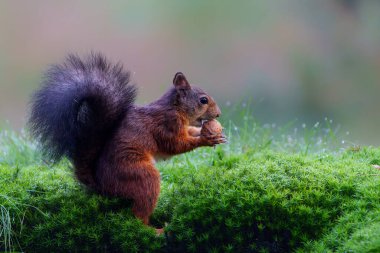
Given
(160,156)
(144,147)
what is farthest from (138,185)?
(160,156)

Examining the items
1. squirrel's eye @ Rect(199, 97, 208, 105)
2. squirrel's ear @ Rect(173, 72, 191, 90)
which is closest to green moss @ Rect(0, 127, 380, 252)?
squirrel's eye @ Rect(199, 97, 208, 105)

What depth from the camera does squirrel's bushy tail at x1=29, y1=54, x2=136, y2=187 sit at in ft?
12.2

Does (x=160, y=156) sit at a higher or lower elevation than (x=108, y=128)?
lower

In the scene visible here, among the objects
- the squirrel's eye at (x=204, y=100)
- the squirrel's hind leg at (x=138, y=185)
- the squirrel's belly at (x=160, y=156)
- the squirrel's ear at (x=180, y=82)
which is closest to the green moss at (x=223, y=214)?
the squirrel's hind leg at (x=138, y=185)

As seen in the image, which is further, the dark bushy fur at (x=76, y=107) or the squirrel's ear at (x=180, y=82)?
the squirrel's ear at (x=180, y=82)

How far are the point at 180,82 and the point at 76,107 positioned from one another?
803 millimetres

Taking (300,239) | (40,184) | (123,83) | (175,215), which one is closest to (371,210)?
(300,239)

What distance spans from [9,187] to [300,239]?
1.92m

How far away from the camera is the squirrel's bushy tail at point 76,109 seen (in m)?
3.72

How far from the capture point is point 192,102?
416 cm

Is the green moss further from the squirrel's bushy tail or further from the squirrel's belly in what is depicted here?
the squirrel's bushy tail

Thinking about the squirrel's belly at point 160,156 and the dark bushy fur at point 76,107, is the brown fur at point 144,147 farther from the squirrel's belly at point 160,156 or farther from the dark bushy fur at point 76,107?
the dark bushy fur at point 76,107

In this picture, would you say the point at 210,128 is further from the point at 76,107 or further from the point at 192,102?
the point at 76,107

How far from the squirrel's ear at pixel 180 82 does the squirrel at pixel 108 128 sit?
0.26 ft
